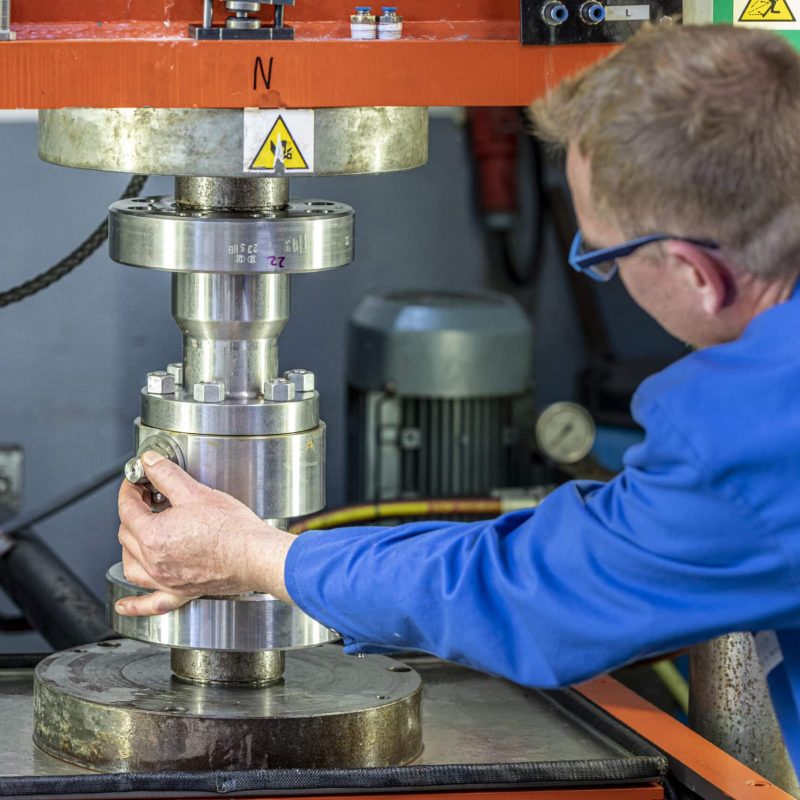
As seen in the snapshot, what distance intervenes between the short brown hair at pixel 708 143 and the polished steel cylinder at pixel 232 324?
1.31 ft

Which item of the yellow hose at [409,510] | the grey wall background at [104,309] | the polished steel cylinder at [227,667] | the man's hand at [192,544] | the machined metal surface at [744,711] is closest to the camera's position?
the man's hand at [192,544]

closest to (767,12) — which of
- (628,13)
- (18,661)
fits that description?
(628,13)

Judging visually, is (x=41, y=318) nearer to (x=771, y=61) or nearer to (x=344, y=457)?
(x=344, y=457)

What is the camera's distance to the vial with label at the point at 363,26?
123 cm

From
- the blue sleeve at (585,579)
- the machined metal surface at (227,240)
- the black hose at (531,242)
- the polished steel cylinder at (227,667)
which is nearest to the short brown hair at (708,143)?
the blue sleeve at (585,579)

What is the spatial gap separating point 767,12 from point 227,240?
1.66 feet

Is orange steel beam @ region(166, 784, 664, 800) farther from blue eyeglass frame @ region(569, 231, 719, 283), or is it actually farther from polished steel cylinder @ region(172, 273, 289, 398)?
blue eyeglass frame @ region(569, 231, 719, 283)

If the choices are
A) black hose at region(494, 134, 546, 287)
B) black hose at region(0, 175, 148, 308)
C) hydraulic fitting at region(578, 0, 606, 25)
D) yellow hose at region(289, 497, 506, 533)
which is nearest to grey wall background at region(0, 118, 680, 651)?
black hose at region(494, 134, 546, 287)

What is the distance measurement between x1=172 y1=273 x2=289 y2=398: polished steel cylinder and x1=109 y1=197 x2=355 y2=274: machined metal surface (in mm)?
31

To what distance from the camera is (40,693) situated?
4.54 ft

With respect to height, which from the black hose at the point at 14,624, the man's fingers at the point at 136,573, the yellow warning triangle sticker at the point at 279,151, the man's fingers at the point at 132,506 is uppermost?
the yellow warning triangle sticker at the point at 279,151

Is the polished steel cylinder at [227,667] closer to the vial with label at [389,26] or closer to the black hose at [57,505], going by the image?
the vial with label at [389,26]

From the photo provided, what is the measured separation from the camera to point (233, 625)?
4.34ft

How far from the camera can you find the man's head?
3.16ft
